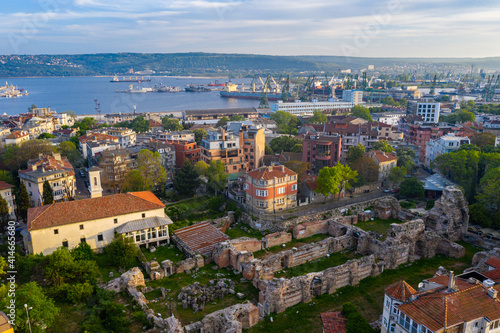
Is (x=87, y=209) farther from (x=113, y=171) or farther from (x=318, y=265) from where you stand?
(x=318, y=265)

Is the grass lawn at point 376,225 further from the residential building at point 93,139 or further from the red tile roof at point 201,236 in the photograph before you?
the residential building at point 93,139

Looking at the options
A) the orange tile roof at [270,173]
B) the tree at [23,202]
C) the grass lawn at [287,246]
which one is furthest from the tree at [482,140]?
the tree at [23,202]

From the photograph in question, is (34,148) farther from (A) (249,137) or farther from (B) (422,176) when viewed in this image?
(B) (422,176)

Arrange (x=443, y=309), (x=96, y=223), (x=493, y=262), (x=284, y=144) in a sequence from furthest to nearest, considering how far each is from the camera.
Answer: (x=284, y=144) → (x=96, y=223) → (x=493, y=262) → (x=443, y=309)

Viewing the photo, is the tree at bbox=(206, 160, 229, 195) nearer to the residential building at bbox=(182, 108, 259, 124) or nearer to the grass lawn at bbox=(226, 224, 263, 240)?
the grass lawn at bbox=(226, 224, 263, 240)

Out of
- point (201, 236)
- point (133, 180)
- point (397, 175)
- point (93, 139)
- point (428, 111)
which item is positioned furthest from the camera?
point (428, 111)

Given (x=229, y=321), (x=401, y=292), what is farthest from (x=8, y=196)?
(x=401, y=292)

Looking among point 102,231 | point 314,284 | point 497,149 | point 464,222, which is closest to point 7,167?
point 102,231
